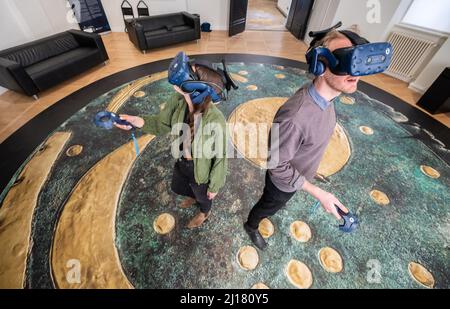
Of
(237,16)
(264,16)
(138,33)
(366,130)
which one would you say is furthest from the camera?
(264,16)

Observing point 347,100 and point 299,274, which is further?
point 347,100

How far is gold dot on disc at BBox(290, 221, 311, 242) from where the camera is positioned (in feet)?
6.28

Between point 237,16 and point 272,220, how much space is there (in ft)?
19.3

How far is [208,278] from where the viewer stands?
5.48 ft

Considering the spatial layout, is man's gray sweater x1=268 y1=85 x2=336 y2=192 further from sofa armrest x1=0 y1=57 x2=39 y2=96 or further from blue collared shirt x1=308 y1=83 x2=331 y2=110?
sofa armrest x1=0 y1=57 x2=39 y2=96

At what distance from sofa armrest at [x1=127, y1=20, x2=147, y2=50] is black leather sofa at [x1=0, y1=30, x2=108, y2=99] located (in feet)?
2.69

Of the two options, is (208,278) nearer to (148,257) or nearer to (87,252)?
(148,257)

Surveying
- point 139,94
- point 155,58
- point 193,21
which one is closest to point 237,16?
point 193,21

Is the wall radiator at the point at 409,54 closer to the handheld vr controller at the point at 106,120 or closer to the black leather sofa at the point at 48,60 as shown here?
the handheld vr controller at the point at 106,120

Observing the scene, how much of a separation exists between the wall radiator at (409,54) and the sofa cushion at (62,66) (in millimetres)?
6092

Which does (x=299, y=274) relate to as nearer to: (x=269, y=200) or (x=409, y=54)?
(x=269, y=200)

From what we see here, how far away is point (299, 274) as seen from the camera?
170 centimetres
